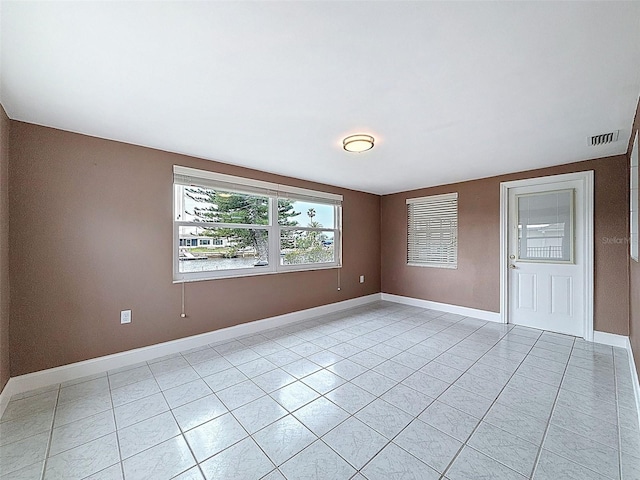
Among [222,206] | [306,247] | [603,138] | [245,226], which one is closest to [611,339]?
[603,138]

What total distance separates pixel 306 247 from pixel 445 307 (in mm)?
2717

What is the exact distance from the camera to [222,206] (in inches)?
142

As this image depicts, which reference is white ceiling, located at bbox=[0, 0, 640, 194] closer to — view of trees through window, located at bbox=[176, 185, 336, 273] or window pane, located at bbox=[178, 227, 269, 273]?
view of trees through window, located at bbox=[176, 185, 336, 273]

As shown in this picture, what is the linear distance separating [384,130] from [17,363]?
3819 millimetres

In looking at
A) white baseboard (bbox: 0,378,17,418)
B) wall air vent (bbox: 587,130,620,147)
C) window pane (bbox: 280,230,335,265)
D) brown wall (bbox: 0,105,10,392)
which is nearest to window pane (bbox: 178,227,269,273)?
window pane (bbox: 280,230,335,265)

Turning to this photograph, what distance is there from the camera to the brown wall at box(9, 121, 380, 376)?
2404 millimetres

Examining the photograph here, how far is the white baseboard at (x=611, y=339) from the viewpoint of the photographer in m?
3.27

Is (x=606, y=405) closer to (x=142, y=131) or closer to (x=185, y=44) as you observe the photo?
(x=185, y=44)

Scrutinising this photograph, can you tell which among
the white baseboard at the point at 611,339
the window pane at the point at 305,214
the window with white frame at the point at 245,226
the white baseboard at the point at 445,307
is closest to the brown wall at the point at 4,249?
the window with white frame at the point at 245,226

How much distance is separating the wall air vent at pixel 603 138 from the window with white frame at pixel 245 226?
3334 mm

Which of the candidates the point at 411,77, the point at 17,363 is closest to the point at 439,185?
the point at 411,77

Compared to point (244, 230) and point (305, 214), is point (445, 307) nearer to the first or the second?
point (305, 214)

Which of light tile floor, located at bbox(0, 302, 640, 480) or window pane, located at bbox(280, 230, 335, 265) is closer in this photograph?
light tile floor, located at bbox(0, 302, 640, 480)

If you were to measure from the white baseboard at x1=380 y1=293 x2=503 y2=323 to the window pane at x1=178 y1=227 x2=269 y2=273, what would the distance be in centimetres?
299
